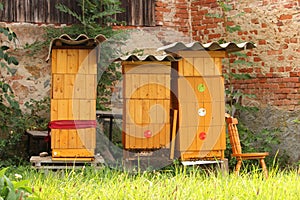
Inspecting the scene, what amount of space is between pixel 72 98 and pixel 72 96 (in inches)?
0.9

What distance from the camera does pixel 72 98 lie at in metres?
7.03

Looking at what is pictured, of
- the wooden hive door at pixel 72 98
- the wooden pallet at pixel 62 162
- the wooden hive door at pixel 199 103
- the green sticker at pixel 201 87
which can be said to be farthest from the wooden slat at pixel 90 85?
the green sticker at pixel 201 87

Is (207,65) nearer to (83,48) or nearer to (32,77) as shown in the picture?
(83,48)

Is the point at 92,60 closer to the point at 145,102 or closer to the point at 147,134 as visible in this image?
the point at 145,102

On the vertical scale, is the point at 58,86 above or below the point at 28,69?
below

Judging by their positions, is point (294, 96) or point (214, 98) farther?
point (294, 96)

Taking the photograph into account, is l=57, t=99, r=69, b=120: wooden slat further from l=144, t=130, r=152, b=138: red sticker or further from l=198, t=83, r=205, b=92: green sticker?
l=198, t=83, r=205, b=92: green sticker

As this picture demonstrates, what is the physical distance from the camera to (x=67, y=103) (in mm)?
7031

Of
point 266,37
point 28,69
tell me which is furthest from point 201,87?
point 28,69

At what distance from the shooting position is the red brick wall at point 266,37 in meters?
9.38

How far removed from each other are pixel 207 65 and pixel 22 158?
3208 mm

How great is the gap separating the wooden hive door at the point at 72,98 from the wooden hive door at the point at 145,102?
531mm

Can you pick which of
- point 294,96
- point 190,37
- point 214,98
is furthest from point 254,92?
point 214,98

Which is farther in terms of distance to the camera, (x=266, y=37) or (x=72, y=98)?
(x=266, y=37)
